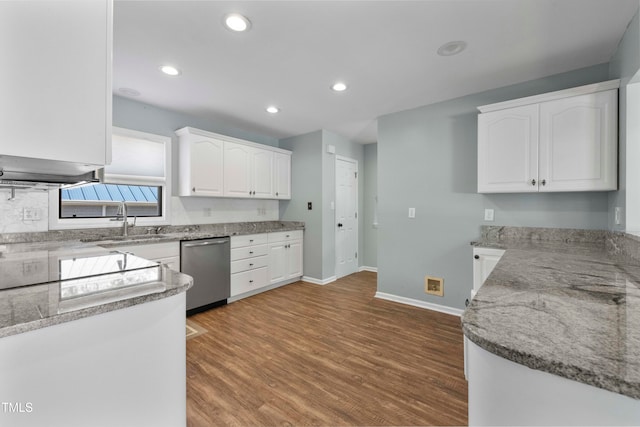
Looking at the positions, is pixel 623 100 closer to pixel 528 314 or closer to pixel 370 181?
pixel 528 314

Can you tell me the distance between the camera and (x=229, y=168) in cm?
387

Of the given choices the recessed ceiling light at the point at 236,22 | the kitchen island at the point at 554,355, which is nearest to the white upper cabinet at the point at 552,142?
the kitchen island at the point at 554,355

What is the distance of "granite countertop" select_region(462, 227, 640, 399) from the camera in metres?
0.56

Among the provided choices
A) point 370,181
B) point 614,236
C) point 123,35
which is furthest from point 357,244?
point 123,35

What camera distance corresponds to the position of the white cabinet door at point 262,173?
4.18 metres

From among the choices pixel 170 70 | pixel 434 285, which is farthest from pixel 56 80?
pixel 434 285

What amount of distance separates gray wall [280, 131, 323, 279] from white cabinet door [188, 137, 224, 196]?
4.37 ft

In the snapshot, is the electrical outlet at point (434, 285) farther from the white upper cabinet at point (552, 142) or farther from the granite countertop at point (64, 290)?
the granite countertop at point (64, 290)

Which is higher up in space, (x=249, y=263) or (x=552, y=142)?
(x=552, y=142)

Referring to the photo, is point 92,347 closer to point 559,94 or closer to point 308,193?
point 559,94

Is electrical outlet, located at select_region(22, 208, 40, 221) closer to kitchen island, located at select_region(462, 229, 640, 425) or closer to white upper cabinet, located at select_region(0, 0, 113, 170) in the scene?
white upper cabinet, located at select_region(0, 0, 113, 170)

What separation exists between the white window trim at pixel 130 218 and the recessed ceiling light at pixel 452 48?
318 cm

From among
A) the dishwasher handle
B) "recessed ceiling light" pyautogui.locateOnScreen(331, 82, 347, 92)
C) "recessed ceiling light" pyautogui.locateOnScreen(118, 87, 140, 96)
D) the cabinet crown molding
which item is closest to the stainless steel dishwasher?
the dishwasher handle

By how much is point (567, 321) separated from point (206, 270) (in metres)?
3.25
